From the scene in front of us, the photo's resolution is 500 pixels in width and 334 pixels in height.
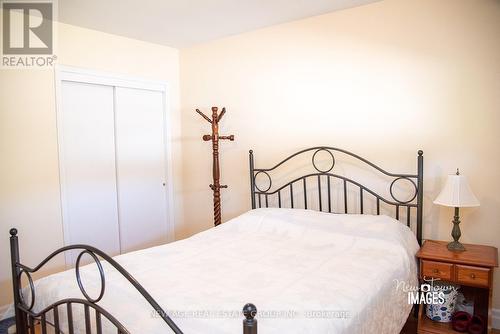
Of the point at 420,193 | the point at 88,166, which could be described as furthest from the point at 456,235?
the point at 88,166

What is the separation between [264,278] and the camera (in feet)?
5.91

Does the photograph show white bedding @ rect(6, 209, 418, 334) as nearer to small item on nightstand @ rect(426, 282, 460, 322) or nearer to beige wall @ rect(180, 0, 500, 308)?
small item on nightstand @ rect(426, 282, 460, 322)

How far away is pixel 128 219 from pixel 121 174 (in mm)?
464

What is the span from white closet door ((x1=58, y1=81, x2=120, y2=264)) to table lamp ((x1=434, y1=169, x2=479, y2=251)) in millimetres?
2809

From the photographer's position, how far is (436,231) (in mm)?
2514

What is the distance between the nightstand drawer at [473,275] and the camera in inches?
80.3

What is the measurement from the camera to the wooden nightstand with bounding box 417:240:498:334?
205 cm

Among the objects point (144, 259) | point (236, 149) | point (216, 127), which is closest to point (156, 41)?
point (216, 127)

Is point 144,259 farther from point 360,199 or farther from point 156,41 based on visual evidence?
point 156,41

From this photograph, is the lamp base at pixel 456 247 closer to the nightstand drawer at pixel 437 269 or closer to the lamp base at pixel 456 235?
the lamp base at pixel 456 235

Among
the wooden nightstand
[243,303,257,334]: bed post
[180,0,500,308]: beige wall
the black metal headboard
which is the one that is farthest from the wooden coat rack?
[243,303,257,334]: bed post

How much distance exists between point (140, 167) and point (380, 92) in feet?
7.88

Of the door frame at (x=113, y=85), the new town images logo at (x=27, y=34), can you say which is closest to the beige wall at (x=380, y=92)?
the door frame at (x=113, y=85)

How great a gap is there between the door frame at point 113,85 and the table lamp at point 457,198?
2684mm
